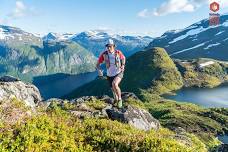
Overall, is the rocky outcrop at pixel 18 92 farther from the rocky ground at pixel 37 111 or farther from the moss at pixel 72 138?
the moss at pixel 72 138

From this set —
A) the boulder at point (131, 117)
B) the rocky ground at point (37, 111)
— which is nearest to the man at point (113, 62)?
the boulder at point (131, 117)

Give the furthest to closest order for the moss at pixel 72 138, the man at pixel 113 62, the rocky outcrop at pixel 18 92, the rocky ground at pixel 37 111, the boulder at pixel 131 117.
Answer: the boulder at pixel 131 117 < the man at pixel 113 62 < the rocky outcrop at pixel 18 92 < the rocky ground at pixel 37 111 < the moss at pixel 72 138

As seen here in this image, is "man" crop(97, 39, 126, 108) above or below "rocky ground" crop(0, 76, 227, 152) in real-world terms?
above

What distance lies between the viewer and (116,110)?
27.6 m

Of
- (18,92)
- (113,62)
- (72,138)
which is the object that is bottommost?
(72,138)

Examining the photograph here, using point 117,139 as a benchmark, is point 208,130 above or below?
below

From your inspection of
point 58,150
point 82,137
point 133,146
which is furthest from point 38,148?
point 133,146

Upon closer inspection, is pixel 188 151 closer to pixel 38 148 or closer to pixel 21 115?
pixel 38 148

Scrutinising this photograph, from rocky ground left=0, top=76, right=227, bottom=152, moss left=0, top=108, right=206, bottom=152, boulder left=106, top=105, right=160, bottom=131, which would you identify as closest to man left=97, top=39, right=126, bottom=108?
boulder left=106, top=105, right=160, bottom=131

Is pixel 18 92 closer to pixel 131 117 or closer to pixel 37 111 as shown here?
pixel 37 111

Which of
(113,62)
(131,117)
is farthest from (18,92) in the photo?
(131,117)

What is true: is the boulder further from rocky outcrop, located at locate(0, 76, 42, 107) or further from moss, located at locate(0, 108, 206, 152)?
rocky outcrop, located at locate(0, 76, 42, 107)

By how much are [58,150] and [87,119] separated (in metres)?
6.63

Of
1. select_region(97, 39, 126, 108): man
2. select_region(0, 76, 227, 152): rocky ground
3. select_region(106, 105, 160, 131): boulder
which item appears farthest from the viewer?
select_region(106, 105, 160, 131): boulder
